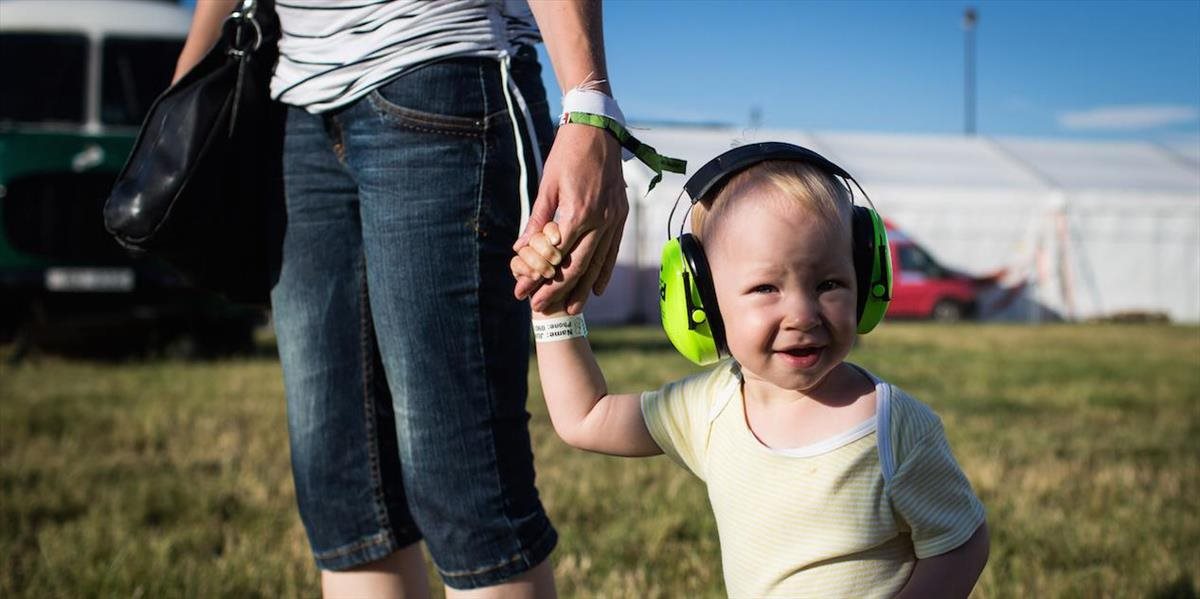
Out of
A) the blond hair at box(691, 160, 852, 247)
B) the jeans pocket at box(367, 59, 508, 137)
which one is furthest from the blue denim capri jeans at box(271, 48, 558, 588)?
the blond hair at box(691, 160, 852, 247)

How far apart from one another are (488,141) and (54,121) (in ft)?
26.1

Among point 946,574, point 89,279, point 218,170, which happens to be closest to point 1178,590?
point 946,574

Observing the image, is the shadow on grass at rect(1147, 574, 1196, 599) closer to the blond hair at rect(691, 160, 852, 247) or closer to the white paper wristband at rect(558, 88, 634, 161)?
the blond hair at rect(691, 160, 852, 247)

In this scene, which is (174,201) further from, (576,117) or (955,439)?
(955,439)

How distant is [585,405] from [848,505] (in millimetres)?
427

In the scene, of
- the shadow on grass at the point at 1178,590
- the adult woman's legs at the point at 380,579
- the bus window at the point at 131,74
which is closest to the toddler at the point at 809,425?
the adult woman's legs at the point at 380,579

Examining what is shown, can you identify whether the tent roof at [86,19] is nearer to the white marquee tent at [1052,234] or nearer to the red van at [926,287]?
the white marquee tent at [1052,234]

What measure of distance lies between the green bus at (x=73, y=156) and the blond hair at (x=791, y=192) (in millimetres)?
7561

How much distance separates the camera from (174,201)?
1.95m

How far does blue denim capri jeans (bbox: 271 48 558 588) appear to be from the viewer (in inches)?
66.8

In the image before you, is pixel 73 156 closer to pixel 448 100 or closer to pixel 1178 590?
pixel 448 100

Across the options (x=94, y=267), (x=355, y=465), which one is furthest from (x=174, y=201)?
(x=94, y=267)

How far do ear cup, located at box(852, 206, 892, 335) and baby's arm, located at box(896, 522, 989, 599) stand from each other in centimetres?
32

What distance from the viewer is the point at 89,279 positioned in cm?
834
